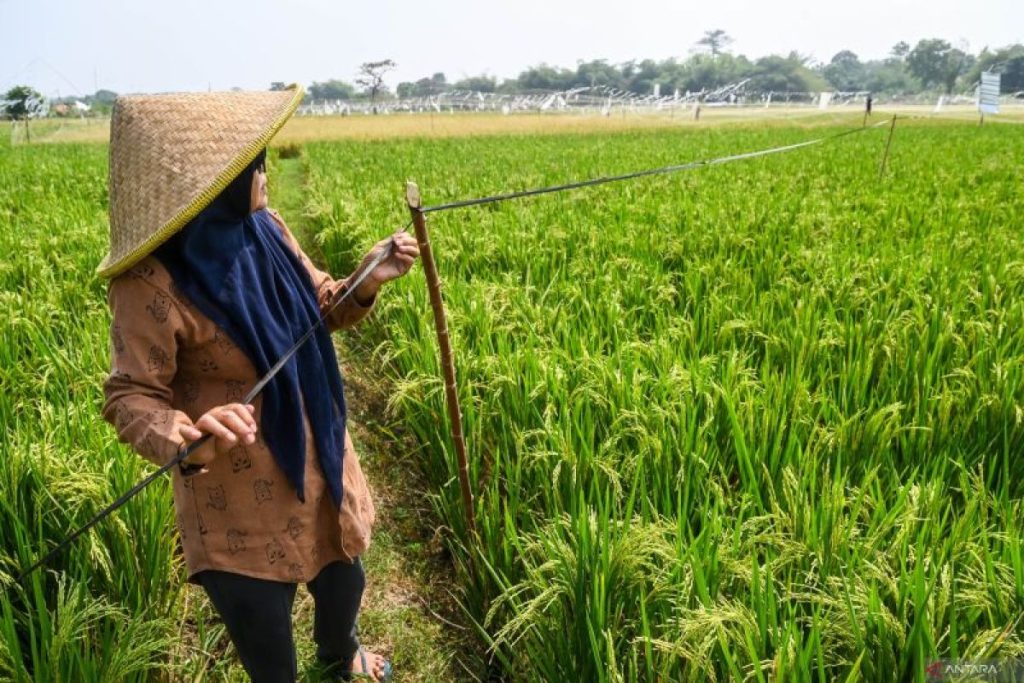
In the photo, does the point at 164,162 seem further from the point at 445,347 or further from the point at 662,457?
the point at 662,457

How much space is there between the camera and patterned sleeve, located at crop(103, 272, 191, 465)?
3.82ft

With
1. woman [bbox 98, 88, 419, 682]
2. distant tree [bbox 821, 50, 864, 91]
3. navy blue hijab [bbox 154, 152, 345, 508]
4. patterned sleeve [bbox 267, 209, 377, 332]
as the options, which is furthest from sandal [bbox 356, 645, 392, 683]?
distant tree [bbox 821, 50, 864, 91]

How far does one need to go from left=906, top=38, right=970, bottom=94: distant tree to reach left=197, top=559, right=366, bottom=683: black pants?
123 metres

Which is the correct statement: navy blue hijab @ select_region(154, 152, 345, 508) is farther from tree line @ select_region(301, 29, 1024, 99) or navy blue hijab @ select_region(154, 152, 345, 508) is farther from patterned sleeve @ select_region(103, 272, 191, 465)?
tree line @ select_region(301, 29, 1024, 99)

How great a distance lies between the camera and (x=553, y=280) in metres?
3.61

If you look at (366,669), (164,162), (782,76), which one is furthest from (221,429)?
(782,76)

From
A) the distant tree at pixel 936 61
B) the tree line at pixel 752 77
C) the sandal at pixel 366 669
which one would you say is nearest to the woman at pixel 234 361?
the sandal at pixel 366 669

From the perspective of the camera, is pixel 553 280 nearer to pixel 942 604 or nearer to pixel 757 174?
pixel 942 604

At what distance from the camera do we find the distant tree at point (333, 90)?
5010 inches

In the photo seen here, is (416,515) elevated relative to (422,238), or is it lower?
lower

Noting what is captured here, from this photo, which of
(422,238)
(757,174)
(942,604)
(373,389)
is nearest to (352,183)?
(757,174)

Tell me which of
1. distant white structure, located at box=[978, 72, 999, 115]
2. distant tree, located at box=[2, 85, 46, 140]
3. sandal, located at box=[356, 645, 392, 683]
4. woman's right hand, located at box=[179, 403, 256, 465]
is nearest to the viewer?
woman's right hand, located at box=[179, 403, 256, 465]

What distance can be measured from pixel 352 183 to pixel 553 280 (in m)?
6.04

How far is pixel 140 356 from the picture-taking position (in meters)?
1.19
